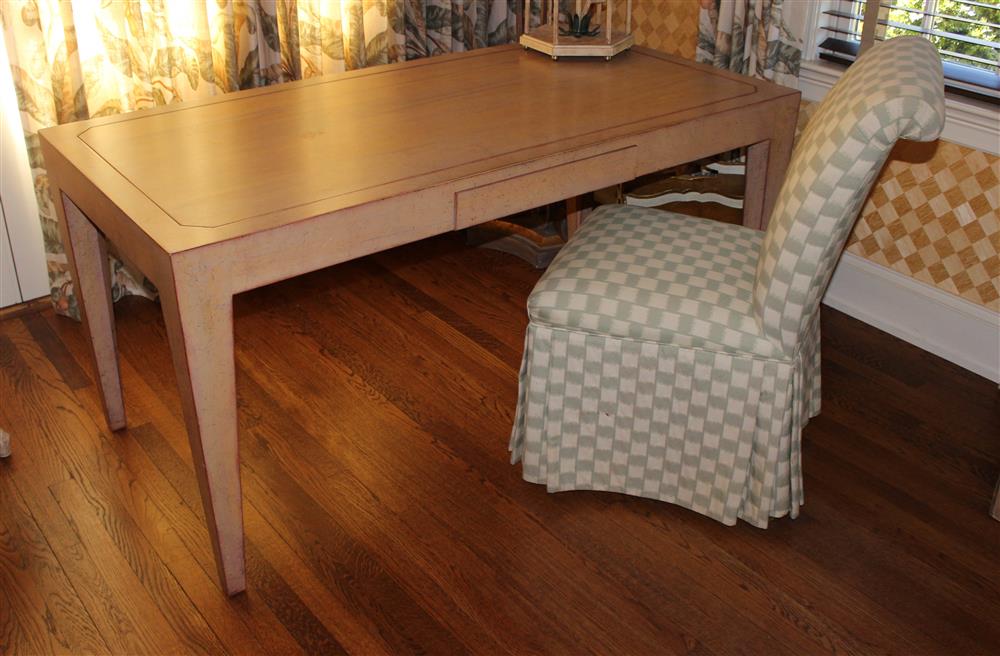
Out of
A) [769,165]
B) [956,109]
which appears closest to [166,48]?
[769,165]

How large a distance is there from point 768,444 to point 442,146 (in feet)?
2.87

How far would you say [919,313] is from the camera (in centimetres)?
273

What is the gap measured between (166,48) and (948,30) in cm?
205

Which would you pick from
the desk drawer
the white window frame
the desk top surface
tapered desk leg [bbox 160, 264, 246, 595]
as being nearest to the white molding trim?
the white window frame

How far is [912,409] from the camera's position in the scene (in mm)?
2486

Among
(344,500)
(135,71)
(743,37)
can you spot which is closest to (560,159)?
(344,500)

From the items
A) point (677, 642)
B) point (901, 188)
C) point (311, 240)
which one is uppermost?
point (311, 240)

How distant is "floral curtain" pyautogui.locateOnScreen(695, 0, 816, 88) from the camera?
2.76m

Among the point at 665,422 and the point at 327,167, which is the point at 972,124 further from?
the point at 327,167

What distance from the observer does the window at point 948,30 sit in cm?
Result: 251

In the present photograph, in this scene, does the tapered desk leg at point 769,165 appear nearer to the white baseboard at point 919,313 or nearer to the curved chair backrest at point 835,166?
the curved chair backrest at point 835,166

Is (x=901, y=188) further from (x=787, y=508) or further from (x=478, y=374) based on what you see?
(x=478, y=374)

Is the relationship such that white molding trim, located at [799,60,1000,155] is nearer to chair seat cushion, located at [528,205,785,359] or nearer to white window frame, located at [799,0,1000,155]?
white window frame, located at [799,0,1000,155]

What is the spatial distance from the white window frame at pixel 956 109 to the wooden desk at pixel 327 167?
0.48 meters
